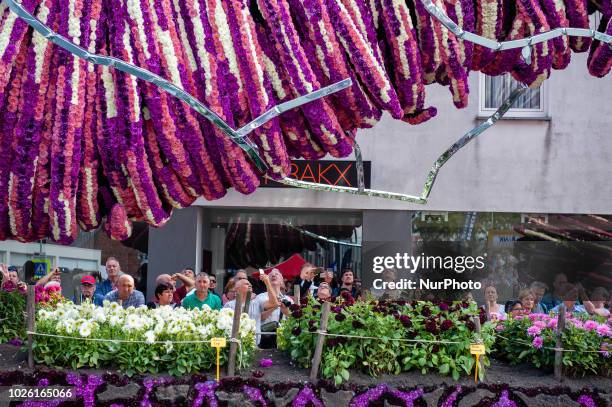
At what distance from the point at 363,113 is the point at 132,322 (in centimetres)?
283

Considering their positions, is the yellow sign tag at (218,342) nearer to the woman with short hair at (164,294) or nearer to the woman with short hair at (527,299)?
the woman with short hair at (164,294)

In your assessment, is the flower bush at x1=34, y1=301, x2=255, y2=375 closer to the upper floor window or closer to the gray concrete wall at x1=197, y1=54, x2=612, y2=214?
the gray concrete wall at x1=197, y1=54, x2=612, y2=214

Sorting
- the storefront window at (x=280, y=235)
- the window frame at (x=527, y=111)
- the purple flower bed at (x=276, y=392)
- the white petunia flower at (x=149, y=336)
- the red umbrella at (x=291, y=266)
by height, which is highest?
the window frame at (x=527, y=111)

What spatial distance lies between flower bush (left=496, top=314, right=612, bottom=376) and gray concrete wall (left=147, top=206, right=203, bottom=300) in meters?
6.74

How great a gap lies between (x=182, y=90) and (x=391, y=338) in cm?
285

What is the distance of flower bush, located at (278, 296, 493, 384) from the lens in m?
4.55

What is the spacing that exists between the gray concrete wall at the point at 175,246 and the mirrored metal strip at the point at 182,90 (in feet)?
31.5

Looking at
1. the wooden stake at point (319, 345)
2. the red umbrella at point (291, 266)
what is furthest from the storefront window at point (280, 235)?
the wooden stake at point (319, 345)

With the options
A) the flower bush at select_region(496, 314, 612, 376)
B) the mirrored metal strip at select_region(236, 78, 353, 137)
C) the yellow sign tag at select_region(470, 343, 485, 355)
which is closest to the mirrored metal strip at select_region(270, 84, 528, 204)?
the mirrored metal strip at select_region(236, 78, 353, 137)

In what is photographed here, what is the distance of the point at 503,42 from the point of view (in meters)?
2.28

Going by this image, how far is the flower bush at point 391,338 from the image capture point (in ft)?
14.9

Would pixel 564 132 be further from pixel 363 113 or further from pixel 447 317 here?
pixel 363 113

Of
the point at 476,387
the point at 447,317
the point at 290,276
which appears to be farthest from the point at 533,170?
the point at 476,387

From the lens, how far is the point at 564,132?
36.4 ft
